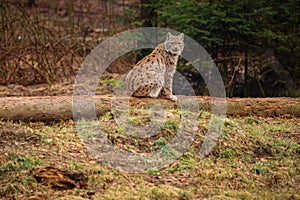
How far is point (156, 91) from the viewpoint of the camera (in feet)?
25.3

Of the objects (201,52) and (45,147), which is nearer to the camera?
(45,147)

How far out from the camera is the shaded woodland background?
10.5 metres

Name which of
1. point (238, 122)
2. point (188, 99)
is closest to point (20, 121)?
point (188, 99)

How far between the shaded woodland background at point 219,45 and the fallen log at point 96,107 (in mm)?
2309

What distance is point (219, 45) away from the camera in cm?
1112

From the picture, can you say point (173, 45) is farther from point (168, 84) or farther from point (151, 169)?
point (151, 169)

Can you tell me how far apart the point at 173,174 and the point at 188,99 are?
95.2 inches

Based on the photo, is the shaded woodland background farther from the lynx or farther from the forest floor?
the forest floor

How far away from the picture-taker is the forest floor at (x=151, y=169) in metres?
5.21

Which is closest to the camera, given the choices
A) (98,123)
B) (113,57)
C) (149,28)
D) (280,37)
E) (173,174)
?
(173,174)

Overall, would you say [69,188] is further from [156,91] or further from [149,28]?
[149,28]

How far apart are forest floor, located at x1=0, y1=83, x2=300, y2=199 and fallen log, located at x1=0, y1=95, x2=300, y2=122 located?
0.14 meters

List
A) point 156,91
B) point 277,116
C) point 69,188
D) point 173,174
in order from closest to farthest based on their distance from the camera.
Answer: point 69,188, point 173,174, point 156,91, point 277,116

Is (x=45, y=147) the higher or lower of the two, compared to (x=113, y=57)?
lower
